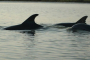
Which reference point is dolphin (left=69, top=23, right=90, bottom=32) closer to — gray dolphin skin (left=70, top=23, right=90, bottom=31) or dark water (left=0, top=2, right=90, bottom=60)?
gray dolphin skin (left=70, top=23, right=90, bottom=31)

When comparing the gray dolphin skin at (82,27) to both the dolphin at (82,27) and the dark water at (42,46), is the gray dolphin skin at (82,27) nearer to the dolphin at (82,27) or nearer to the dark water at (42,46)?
the dolphin at (82,27)

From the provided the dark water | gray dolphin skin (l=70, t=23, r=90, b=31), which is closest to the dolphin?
gray dolphin skin (l=70, t=23, r=90, b=31)

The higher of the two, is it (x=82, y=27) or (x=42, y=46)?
(x=42, y=46)

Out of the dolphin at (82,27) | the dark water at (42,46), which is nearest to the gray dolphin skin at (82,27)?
the dolphin at (82,27)

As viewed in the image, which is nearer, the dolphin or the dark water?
the dark water

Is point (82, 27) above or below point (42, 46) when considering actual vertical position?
below

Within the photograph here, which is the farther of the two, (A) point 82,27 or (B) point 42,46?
(A) point 82,27

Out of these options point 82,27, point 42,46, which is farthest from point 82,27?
point 42,46

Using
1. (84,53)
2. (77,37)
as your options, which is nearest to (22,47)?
(84,53)

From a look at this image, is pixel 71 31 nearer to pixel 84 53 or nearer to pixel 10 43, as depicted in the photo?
pixel 10 43

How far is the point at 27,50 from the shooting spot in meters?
19.8

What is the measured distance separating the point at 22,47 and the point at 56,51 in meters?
2.25

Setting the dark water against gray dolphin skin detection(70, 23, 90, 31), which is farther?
gray dolphin skin detection(70, 23, 90, 31)

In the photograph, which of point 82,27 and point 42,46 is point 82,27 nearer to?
point 82,27
